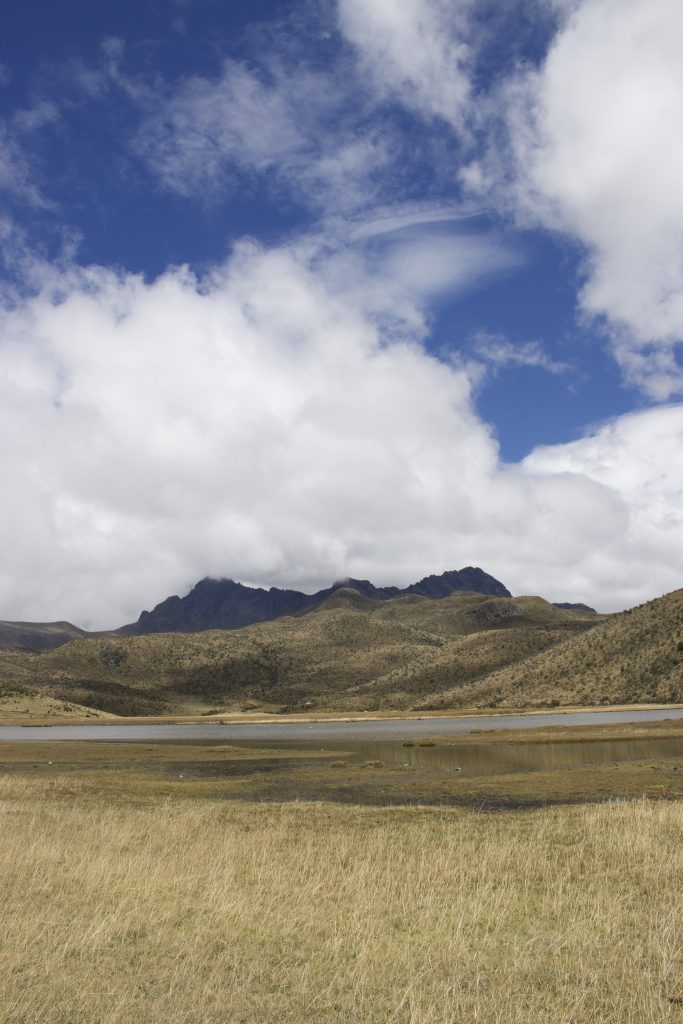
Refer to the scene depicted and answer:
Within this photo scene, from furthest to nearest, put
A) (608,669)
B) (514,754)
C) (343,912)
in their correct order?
(608,669)
(514,754)
(343,912)

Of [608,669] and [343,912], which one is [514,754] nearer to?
[343,912]

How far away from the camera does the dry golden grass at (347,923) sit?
9781 mm

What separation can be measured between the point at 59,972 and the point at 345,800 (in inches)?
955

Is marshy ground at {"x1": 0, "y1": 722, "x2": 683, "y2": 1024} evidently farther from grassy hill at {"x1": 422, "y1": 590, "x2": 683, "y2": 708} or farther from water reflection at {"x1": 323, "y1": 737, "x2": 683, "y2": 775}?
grassy hill at {"x1": 422, "y1": 590, "x2": 683, "y2": 708}

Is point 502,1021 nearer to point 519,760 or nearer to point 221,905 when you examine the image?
point 221,905

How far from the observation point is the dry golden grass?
9.78 m

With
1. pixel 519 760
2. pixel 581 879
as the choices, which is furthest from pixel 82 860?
pixel 519 760

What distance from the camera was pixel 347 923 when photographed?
44.2ft

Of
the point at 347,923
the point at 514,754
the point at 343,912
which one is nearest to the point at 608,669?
the point at 514,754

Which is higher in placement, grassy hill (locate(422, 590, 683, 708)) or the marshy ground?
grassy hill (locate(422, 590, 683, 708))

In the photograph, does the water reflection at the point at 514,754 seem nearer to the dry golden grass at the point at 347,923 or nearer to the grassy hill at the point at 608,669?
the dry golden grass at the point at 347,923

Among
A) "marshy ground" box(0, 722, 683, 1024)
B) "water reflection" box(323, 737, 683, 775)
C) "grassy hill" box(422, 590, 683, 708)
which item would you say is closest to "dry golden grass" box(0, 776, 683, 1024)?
"marshy ground" box(0, 722, 683, 1024)

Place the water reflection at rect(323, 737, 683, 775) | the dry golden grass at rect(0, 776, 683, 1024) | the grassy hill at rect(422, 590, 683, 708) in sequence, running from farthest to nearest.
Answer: the grassy hill at rect(422, 590, 683, 708)
the water reflection at rect(323, 737, 683, 775)
the dry golden grass at rect(0, 776, 683, 1024)

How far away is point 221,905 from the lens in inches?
574
